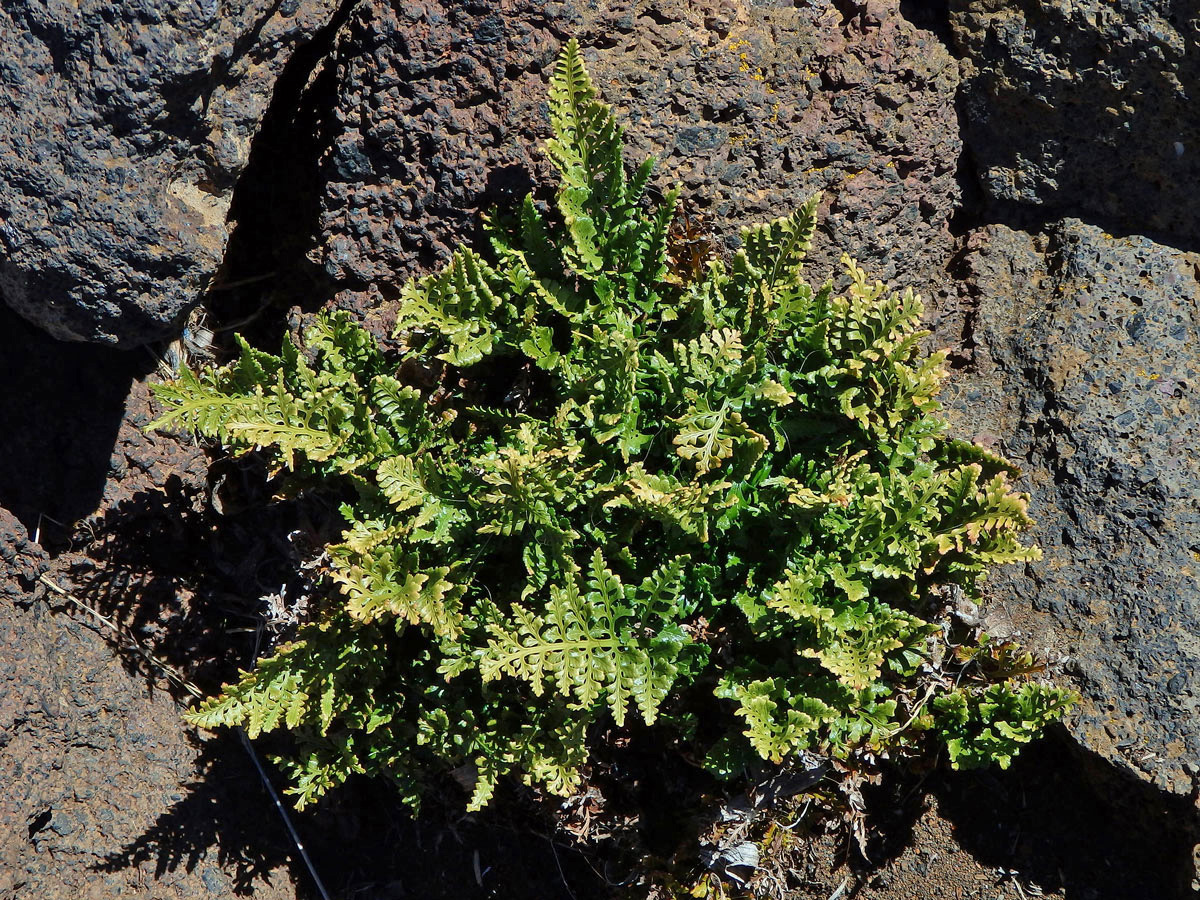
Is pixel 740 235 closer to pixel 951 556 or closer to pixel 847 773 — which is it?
pixel 951 556

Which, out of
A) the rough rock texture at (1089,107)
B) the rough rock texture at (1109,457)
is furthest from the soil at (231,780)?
the rough rock texture at (1089,107)

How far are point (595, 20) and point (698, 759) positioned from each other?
10.1 ft

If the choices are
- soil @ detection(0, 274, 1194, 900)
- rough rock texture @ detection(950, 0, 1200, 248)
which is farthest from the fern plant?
rough rock texture @ detection(950, 0, 1200, 248)

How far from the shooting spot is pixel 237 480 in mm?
4793

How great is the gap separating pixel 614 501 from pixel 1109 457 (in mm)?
2196

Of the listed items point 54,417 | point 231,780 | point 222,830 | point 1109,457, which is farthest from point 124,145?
point 1109,457

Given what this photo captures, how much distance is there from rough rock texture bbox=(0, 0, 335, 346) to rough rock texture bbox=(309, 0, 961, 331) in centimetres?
40

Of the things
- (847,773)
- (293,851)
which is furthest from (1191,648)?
(293,851)

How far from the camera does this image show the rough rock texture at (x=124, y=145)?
3.49 meters

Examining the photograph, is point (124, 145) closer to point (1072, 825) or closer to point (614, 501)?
point (614, 501)

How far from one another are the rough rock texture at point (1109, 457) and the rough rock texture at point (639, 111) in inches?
33.0

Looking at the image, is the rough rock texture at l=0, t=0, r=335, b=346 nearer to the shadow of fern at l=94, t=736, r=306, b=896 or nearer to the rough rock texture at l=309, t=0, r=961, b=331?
the rough rock texture at l=309, t=0, r=961, b=331

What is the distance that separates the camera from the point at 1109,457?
436 centimetres

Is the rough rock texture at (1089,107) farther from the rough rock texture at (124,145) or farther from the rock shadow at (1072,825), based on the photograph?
the rough rock texture at (124,145)
